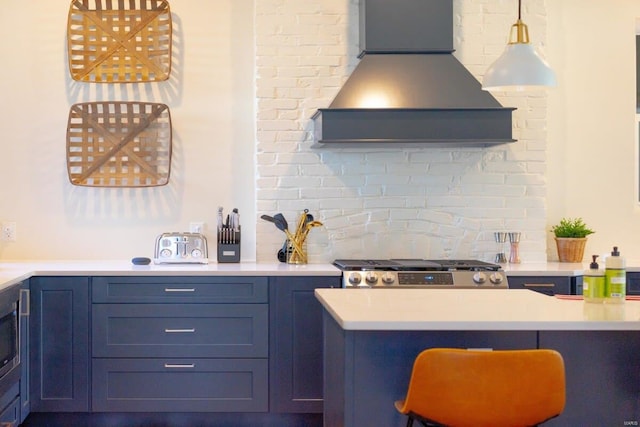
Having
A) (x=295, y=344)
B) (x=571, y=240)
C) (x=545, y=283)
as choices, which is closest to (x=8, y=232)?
(x=295, y=344)

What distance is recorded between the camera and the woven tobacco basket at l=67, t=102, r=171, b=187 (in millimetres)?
4695

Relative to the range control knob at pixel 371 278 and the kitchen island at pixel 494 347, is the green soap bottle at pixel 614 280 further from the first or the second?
the range control knob at pixel 371 278

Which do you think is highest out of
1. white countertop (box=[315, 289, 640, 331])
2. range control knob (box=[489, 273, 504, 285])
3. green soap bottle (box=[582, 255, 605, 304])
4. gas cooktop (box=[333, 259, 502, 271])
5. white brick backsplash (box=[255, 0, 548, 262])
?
white brick backsplash (box=[255, 0, 548, 262])

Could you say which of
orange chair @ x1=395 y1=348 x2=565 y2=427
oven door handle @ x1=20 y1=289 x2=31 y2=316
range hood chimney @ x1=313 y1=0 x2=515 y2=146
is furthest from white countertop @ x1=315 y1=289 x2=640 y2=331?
oven door handle @ x1=20 y1=289 x2=31 y2=316

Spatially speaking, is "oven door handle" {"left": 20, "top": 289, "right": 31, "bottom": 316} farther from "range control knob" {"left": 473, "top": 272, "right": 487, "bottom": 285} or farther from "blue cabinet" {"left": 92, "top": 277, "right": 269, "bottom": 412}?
"range control knob" {"left": 473, "top": 272, "right": 487, "bottom": 285}

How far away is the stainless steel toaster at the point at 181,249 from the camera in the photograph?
439 cm

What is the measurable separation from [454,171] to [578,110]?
92cm

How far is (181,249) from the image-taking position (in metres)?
4.40

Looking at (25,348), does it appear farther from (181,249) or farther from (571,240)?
(571,240)

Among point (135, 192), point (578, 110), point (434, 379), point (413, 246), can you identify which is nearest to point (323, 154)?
point (413, 246)

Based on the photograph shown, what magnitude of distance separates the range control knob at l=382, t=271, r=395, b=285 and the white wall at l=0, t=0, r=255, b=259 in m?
1.04

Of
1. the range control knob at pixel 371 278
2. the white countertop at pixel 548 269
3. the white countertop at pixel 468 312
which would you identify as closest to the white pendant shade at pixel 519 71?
the white countertop at pixel 468 312

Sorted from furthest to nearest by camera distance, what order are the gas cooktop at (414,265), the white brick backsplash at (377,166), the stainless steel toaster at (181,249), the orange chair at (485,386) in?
the white brick backsplash at (377,166), the stainless steel toaster at (181,249), the gas cooktop at (414,265), the orange chair at (485,386)

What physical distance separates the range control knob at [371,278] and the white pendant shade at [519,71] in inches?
53.7
